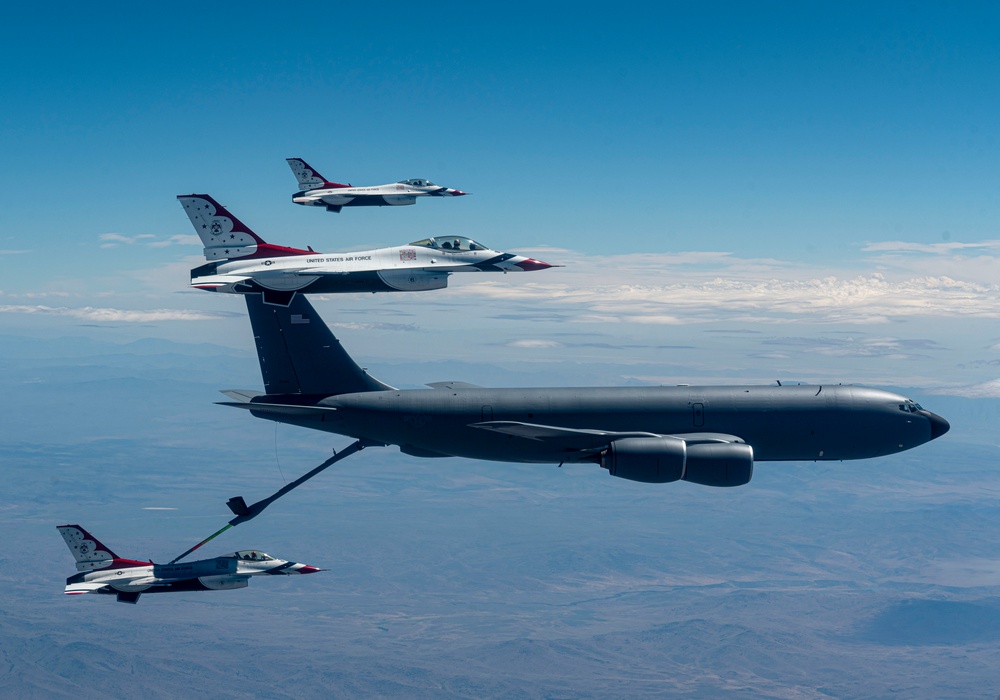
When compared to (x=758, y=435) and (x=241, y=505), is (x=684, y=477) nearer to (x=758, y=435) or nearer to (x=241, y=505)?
(x=758, y=435)

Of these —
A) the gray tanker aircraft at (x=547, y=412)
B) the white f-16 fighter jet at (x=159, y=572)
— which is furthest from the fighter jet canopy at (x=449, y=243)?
the white f-16 fighter jet at (x=159, y=572)

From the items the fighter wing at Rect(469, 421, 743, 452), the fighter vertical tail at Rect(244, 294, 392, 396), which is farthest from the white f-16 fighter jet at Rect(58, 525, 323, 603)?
the fighter wing at Rect(469, 421, 743, 452)

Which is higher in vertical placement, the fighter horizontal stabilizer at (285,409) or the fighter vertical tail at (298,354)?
the fighter vertical tail at (298,354)

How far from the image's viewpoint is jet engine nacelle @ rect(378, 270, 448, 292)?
184 feet

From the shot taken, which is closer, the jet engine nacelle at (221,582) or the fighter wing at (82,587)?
the jet engine nacelle at (221,582)

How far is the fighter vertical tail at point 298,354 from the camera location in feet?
197

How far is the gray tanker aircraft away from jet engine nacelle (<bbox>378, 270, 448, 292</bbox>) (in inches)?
300

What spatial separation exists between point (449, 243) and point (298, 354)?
47.8 feet

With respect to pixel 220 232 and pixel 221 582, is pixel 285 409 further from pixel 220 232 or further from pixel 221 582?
pixel 221 582

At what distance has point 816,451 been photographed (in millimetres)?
59312

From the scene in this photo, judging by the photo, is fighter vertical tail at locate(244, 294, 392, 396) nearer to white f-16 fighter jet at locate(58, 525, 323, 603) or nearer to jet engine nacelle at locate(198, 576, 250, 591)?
white f-16 fighter jet at locate(58, 525, 323, 603)

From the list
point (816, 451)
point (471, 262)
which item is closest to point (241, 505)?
point (471, 262)

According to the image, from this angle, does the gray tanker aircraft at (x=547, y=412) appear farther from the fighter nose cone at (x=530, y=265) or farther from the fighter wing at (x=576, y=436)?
the fighter nose cone at (x=530, y=265)

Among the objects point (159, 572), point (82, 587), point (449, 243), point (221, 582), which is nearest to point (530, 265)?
point (449, 243)
